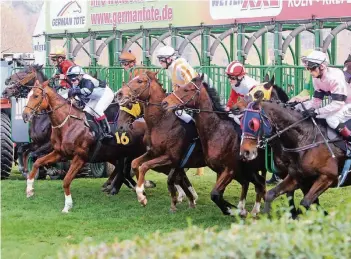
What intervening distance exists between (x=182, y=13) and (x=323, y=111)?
7232 millimetres

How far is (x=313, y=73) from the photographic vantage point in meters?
9.66

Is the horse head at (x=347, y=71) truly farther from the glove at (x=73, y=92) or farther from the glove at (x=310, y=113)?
the glove at (x=73, y=92)

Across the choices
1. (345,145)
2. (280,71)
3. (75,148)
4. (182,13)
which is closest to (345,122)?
(345,145)

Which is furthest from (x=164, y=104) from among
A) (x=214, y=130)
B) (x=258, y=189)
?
(x=258, y=189)

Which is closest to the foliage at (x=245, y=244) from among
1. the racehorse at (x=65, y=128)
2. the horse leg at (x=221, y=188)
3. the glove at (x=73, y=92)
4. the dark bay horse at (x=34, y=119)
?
the horse leg at (x=221, y=188)

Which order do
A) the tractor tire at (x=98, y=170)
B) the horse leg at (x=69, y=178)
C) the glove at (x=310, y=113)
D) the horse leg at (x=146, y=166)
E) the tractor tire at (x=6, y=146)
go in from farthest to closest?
the tractor tire at (x=98, y=170) → the tractor tire at (x=6, y=146) → the horse leg at (x=69, y=178) → the horse leg at (x=146, y=166) → the glove at (x=310, y=113)

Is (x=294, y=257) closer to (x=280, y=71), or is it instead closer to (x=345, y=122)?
(x=345, y=122)

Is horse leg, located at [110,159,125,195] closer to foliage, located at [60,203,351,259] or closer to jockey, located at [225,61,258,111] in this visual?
jockey, located at [225,61,258,111]

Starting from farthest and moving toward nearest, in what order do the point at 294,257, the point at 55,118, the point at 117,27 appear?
the point at 117,27 < the point at 55,118 < the point at 294,257

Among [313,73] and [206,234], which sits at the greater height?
[313,73]

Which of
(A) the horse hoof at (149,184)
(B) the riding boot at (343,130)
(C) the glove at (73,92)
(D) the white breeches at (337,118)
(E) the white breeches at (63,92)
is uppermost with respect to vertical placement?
(C) the glove at (73,92)

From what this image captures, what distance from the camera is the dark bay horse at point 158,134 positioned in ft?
36.9

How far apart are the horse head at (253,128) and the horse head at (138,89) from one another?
7.89 feet

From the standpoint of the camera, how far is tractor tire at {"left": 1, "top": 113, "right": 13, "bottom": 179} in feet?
50.2
